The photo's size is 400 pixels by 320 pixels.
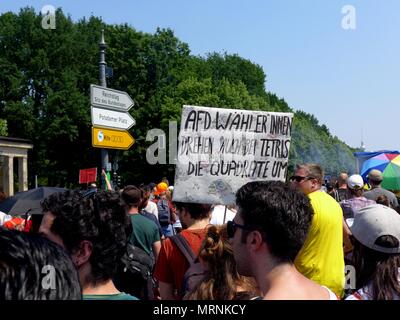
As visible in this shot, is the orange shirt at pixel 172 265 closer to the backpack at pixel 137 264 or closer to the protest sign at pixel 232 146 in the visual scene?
the backpack at pixel 137 264

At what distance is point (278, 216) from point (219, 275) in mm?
873

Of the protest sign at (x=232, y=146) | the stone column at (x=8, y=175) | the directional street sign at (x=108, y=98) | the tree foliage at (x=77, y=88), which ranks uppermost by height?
the tree foliage at (x=77, y=88)

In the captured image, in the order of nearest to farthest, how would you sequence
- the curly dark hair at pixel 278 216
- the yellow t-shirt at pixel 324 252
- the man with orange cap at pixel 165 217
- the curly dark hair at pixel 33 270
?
the curly dark hair at pixel 33 270 < the curly dark hair at pixel 278 216 < the yellow t-shirt at pixel 324 252 < the man with orange cap at pixel 165 217

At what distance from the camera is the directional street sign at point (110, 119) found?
1017cm

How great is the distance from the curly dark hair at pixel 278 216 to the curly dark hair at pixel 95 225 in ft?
2.60

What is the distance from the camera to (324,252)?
4828 millimetres

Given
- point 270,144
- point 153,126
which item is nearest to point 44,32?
point 153,126

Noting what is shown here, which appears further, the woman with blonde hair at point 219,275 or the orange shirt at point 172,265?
the orange shirt at point 172,265

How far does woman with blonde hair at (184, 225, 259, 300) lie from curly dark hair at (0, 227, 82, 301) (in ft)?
5.77

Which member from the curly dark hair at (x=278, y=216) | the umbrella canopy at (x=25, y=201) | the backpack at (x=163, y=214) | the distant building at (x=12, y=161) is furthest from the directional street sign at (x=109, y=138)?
the distant building at (x=12, y=161)

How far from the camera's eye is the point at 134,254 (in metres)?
4.67

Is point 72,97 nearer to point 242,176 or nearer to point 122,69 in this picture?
point 122,69
